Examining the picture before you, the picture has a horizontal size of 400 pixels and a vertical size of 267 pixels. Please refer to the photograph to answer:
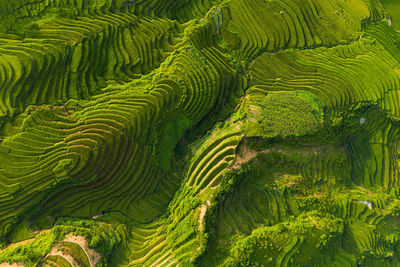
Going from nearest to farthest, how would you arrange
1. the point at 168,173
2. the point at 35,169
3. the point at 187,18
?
the point at 35,169 < the point at 168,173 < the point at 187,18

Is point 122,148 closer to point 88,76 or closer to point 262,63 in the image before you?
point 88,76

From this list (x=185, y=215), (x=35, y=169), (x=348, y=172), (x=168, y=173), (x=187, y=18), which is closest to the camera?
(x=35, y=169)

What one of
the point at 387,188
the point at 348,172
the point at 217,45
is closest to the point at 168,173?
the point at 217,45

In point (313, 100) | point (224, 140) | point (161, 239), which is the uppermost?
point (224, 140)

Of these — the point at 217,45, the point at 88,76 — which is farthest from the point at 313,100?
the point at 88,76

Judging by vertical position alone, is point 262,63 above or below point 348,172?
above

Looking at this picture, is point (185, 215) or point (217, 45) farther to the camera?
point (217, 45)
